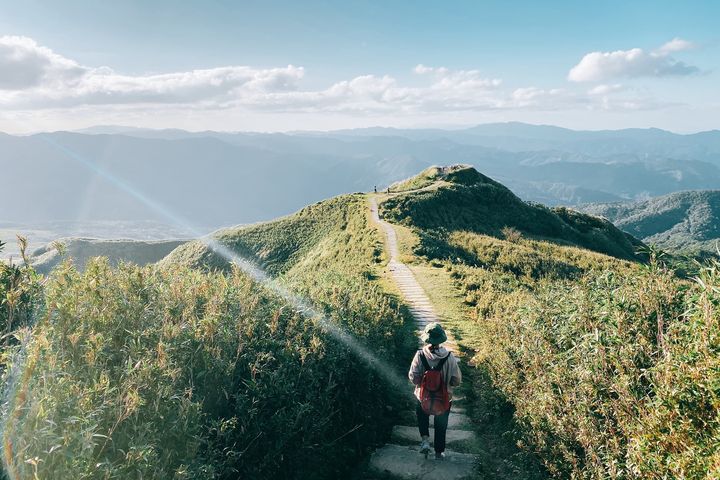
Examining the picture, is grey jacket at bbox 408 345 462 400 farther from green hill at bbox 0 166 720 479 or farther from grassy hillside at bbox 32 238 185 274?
grassy hillside at bbox 32 238 185 274

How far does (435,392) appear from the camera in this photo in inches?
335

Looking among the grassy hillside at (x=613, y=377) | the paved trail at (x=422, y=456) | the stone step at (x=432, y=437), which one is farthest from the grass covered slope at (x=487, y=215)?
the grassy hillside at (x=613, y=377)

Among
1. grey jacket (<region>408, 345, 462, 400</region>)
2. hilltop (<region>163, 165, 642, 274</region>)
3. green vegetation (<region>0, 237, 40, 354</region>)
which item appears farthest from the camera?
hilltop (<region>163, 165, 642, 274</region>)

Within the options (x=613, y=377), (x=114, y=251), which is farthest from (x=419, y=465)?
(x=114, y=251)

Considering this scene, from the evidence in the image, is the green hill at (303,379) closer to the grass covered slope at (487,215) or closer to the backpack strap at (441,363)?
the backpack strap at (441,363)

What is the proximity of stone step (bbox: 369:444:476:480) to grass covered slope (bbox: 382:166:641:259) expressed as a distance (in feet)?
118

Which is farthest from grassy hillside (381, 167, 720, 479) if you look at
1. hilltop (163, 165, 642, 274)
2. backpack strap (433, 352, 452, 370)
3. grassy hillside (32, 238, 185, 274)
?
grassy hillside (32, 238, 185, 274)

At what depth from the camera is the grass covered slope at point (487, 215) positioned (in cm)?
4912

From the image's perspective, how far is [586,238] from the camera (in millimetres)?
59469

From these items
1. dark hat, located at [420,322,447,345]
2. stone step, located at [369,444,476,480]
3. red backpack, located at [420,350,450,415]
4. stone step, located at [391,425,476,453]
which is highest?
dark hat, located at [420,322,447,345]

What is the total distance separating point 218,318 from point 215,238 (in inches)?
2200

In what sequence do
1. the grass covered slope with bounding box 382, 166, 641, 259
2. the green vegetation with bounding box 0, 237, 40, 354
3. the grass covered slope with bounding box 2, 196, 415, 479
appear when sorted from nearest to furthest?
the grass covered slope with bounding box 2, 196, 415, 479
the green vegetation with bounding box 0, 237, 40, 354
the grass covered slope with bounding box 382, 166, 641, 259

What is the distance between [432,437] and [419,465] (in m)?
1.27

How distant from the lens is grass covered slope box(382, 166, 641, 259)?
4912cm
